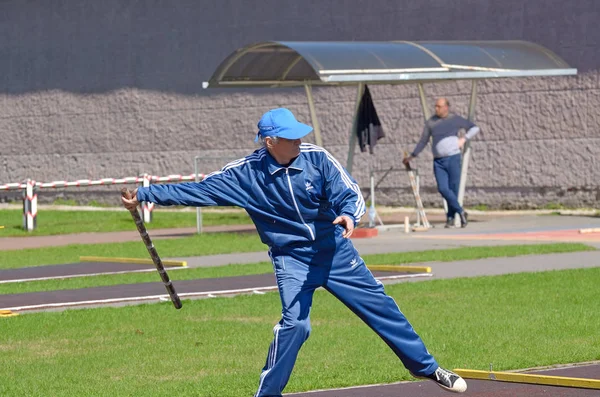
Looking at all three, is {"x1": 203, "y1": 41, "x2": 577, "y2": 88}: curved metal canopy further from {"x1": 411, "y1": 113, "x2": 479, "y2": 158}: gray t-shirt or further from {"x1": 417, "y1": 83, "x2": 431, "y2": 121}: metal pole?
{"x1": 417, "y1": 83, "x2": 431, "y2": 121}: metal pole

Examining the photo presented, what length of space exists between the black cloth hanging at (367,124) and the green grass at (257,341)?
25.9 ft

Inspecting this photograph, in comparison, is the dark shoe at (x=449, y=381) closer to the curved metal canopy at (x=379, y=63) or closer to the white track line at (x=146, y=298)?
the white track line at (x=146, y=298)

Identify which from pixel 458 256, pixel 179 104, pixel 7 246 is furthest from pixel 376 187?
pixel 458 256

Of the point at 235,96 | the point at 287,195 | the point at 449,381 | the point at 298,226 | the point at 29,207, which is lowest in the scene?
the point at 29,207

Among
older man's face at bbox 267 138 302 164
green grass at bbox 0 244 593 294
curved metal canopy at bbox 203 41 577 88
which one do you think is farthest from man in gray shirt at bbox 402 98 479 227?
older man's face at bbox 267 138 302 164

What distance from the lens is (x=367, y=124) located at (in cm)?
2138

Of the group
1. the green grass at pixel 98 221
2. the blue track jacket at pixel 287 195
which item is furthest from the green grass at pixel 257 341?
the green grass at pixel 98 221

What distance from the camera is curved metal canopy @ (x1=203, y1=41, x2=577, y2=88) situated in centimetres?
1969

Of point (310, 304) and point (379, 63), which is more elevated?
point (310, 304)

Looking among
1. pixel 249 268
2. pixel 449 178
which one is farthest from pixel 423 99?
pixel 249 268

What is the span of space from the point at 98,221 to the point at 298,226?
62.5 feet

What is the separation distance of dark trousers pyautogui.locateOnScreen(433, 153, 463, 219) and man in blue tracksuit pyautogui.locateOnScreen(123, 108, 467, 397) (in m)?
13.4

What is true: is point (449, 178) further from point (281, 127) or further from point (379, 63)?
point (281, 127)

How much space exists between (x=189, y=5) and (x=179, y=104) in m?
2.24
